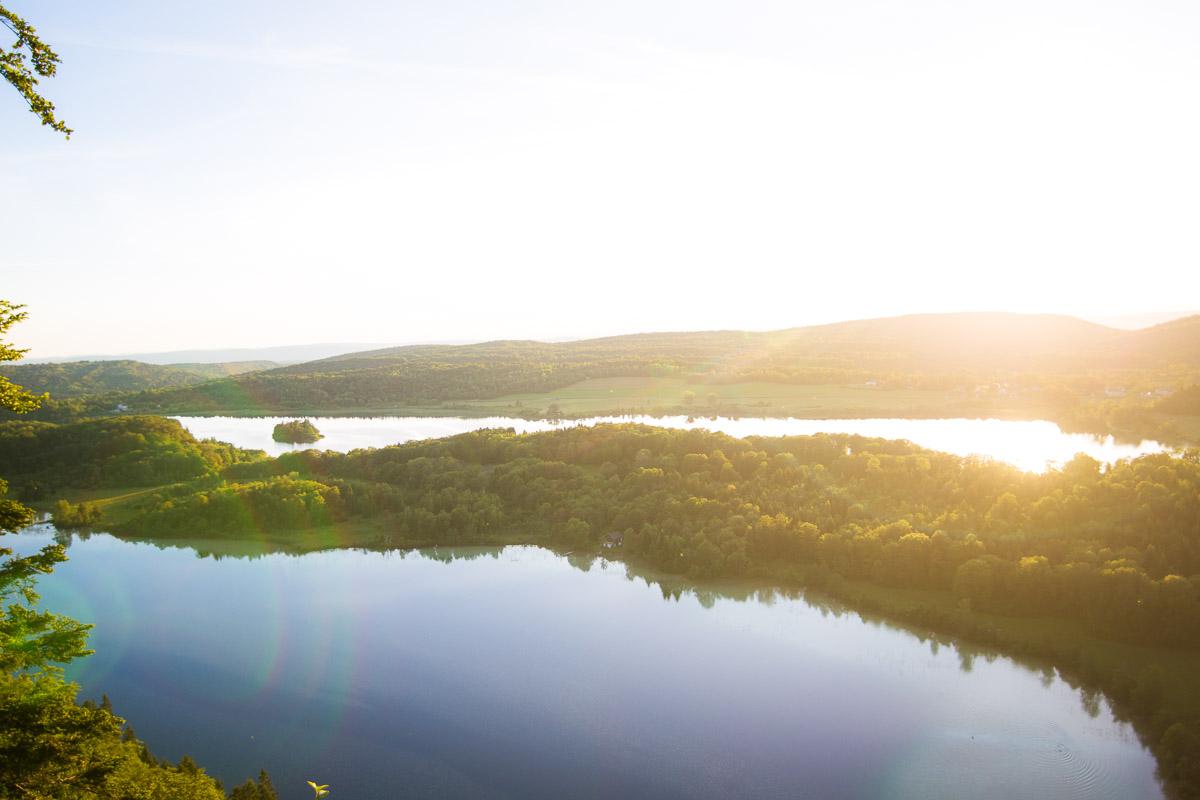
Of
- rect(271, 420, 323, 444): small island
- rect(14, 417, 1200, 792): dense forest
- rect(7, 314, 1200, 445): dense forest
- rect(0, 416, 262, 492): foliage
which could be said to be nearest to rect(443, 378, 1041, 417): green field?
rect(7, 314, 1200, 445): dense forest

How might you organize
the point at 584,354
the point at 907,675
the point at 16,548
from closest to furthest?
the point at 907,675 → the point at 16,548 → the point at 584,354

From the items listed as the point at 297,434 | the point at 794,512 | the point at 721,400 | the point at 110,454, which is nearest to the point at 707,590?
the point at 794,512

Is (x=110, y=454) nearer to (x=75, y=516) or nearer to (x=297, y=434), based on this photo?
(x=75, y=516)

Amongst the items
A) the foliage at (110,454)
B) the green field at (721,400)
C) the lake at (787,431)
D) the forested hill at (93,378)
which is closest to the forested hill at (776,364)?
the green field at (721,400)

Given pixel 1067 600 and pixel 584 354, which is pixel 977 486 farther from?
pixel 584 354

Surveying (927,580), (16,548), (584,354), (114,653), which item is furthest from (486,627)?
(584,354)

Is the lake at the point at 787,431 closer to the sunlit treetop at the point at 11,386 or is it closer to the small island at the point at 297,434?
the small island at the point at 297,434
